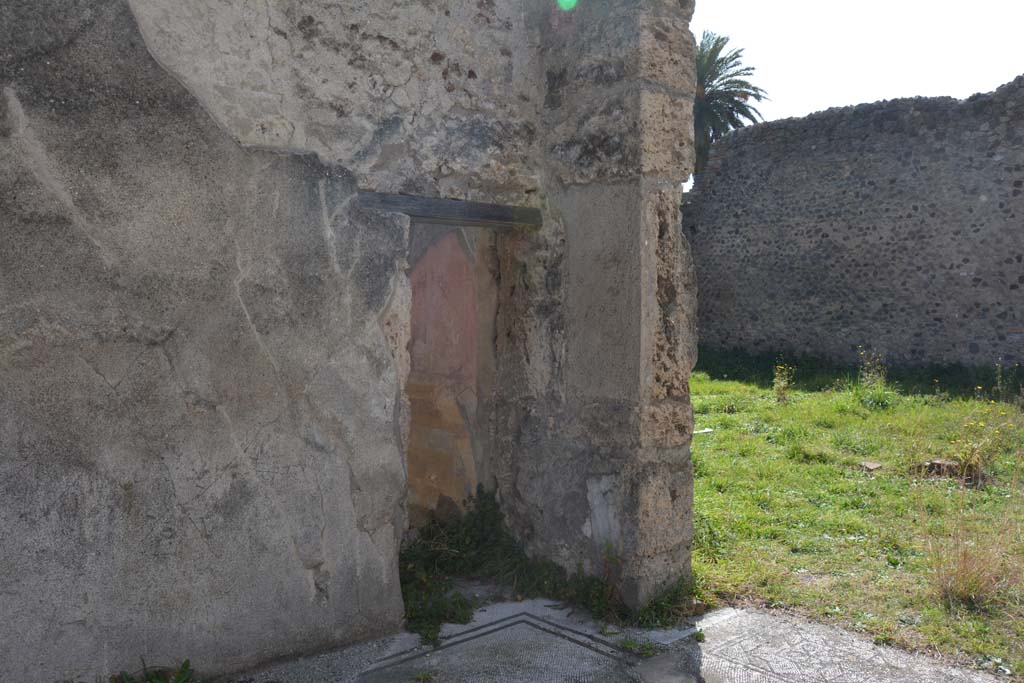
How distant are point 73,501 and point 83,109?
1273 mm

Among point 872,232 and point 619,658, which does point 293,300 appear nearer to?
point 619,658

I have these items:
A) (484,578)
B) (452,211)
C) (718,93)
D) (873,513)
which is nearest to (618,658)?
(484,578)

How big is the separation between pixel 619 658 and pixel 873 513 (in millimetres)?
2573

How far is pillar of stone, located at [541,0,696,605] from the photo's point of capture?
11.7ft

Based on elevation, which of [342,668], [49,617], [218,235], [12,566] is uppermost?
[218,235]

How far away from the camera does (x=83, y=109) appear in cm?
275

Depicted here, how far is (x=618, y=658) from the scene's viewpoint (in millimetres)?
3232

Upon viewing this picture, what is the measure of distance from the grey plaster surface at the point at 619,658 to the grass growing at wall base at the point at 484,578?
0.26ft

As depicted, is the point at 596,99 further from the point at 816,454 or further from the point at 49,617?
the point at 816,454

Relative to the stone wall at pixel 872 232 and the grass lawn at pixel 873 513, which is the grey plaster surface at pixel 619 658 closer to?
the grass lawn at pixel 873 513

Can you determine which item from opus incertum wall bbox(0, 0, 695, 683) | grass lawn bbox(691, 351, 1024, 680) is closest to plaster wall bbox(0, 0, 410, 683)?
opus incertum wall bbox(0, 0, 695, 683)

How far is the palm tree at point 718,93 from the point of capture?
65.8 ft

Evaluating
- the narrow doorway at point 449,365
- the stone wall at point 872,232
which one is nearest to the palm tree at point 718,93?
the stone wall at point 872,232

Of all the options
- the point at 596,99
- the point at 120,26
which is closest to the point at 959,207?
the point at 596,99
